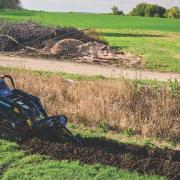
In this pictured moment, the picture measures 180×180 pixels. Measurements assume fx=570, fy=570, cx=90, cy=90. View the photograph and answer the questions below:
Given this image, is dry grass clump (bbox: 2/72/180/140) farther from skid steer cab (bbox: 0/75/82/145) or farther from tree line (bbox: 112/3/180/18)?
tree line (bbox: 112/3/180/18)

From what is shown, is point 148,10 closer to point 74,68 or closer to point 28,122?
point 74,68

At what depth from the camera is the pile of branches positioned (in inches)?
1196

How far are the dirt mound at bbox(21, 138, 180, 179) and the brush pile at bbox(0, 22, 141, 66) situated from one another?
15.6 metres

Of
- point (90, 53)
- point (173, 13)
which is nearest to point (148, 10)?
point (173, 13)

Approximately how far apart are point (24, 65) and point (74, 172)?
→ 1508 cm

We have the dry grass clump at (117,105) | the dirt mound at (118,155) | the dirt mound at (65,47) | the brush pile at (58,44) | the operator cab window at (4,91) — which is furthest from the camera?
the dirt mound at (65,47)

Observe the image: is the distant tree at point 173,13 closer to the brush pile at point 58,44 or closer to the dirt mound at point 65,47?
the brush pile at point 58,44

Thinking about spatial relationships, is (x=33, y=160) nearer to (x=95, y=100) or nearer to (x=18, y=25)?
(x=95, y=100)

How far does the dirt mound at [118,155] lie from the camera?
9.48 m

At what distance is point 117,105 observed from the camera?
1339cm

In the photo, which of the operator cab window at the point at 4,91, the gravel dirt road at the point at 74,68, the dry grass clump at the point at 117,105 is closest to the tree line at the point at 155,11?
the gravel dirt road at the point at 74,68

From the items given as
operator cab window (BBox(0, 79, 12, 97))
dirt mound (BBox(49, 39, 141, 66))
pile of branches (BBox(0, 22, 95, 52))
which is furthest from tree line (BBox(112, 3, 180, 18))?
operator cab window (BBox(0, 79, 12, 97))

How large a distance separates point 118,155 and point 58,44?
65.4 ft

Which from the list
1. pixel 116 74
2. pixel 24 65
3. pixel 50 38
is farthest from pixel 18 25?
pixel 116 74
